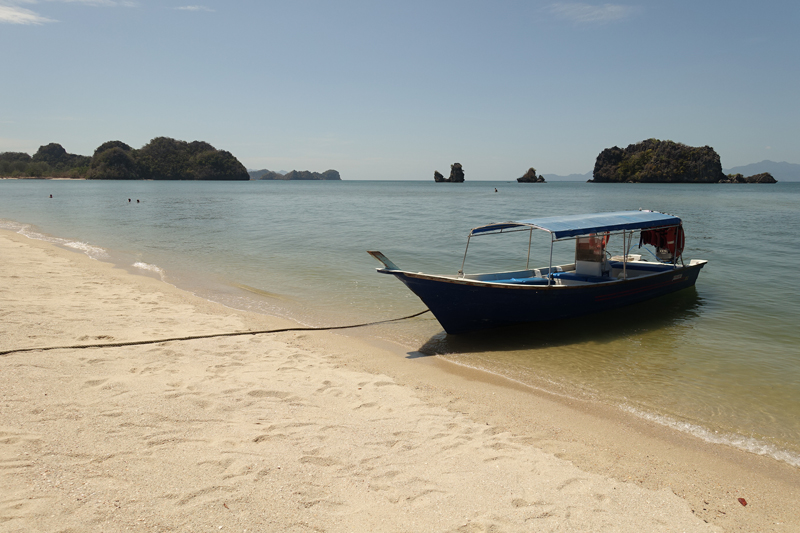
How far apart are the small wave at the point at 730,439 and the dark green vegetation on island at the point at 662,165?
152 m

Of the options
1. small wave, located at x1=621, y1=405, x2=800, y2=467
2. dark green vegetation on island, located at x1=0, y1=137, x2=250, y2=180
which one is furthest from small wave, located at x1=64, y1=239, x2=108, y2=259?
dark green vegetation on island, located at x1=0, y1=137, x2=250, y2=180

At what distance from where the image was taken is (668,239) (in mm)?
13211

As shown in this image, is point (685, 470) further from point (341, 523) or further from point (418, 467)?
point (341, 523)

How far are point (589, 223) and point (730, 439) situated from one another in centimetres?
538

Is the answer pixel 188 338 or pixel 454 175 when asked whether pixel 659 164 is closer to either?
pixel 454 175

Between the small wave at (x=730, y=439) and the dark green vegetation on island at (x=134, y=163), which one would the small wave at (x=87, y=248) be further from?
the dark green vegetation on island at (x=134, y=163)

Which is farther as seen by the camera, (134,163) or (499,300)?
(134,163)

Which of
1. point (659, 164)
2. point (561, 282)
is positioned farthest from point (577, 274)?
point (659, 164)

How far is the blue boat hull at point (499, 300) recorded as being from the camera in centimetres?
853

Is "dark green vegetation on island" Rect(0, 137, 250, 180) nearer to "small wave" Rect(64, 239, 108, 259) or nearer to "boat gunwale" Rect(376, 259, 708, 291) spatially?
"small wave" Rect(64, 239, 108, 259)

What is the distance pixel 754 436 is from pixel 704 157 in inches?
6013

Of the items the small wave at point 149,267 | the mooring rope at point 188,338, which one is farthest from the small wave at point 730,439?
the small wave at point 149,267

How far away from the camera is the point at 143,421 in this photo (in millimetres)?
4621

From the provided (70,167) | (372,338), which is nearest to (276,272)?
(372,338)
